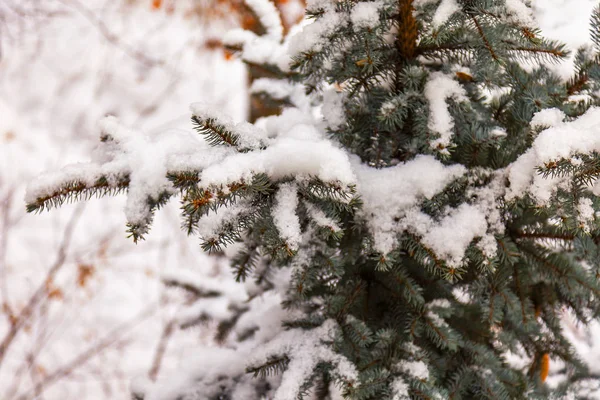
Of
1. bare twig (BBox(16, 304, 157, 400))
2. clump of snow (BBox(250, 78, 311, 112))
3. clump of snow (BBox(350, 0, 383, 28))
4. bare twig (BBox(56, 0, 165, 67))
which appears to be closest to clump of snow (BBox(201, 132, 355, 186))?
clump of snow (BBox(350, 0, 383, 28))

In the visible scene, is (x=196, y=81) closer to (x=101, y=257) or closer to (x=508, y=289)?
(x=101, y=257)

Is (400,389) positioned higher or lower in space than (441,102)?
lower

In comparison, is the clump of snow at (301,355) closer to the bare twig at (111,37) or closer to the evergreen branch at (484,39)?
the evergreen branch at (484,39)

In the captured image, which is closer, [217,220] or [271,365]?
[217,220]

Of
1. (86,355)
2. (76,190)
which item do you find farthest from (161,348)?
(76,190)

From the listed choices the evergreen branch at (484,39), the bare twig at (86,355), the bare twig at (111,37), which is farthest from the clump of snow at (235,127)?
the bare twig at (111,37)

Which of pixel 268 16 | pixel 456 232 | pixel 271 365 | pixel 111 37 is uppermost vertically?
pixel 111 37

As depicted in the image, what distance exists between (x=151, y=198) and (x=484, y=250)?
0.67 metres

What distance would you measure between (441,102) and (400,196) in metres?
0.22

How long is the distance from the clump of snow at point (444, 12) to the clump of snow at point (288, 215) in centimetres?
39

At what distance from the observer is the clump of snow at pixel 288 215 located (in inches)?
27.4

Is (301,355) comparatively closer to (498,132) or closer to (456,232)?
(456,232)

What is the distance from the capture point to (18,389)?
133 inches

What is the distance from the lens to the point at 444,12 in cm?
76
